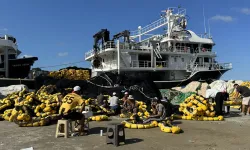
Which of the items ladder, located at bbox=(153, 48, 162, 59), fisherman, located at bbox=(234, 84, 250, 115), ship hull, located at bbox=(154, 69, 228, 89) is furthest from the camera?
ladder, located at bbox=(153, 48, 162, 59)

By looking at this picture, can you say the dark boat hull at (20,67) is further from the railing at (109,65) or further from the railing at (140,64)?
the railing at (140,64)

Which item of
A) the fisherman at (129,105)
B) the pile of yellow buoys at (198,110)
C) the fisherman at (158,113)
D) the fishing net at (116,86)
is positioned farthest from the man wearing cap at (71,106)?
the fishing net at (116,86)

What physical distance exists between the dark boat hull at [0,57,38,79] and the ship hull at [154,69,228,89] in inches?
492

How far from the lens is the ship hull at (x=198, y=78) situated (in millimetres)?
24164

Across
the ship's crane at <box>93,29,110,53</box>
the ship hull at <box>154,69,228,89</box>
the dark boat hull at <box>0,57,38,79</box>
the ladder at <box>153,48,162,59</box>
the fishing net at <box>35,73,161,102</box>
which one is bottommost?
the fishing net at <box>35,73,161,102</box>

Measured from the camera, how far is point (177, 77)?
87.6 feet

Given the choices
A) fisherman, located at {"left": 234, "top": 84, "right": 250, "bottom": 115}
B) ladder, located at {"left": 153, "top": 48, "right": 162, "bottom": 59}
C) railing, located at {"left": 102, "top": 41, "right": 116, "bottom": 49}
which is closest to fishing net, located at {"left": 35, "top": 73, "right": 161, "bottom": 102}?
fisherman, located at {"left": 234, "top": 84, "right": 250, "bottom": 115}

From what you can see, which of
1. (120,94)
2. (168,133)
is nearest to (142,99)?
(120,94)

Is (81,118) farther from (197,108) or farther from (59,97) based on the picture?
(197,108)

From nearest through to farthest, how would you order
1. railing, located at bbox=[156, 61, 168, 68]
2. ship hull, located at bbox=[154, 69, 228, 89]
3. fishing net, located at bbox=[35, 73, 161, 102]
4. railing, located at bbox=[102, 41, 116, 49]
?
fishing net, located at bbox=[35, 73, 161, 102] < railing, located at bbox=[102, 41, 116, 49] < ship hull, located at bbox=[154, 69, 228, 89] < railing, located at bbox=[156, 61, 168, 68]

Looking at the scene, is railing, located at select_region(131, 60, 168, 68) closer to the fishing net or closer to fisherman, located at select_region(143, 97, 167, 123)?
the fishing net

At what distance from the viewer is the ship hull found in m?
24.2

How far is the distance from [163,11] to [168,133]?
75.4 ft

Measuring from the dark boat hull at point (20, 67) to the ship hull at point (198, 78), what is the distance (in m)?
12.5
